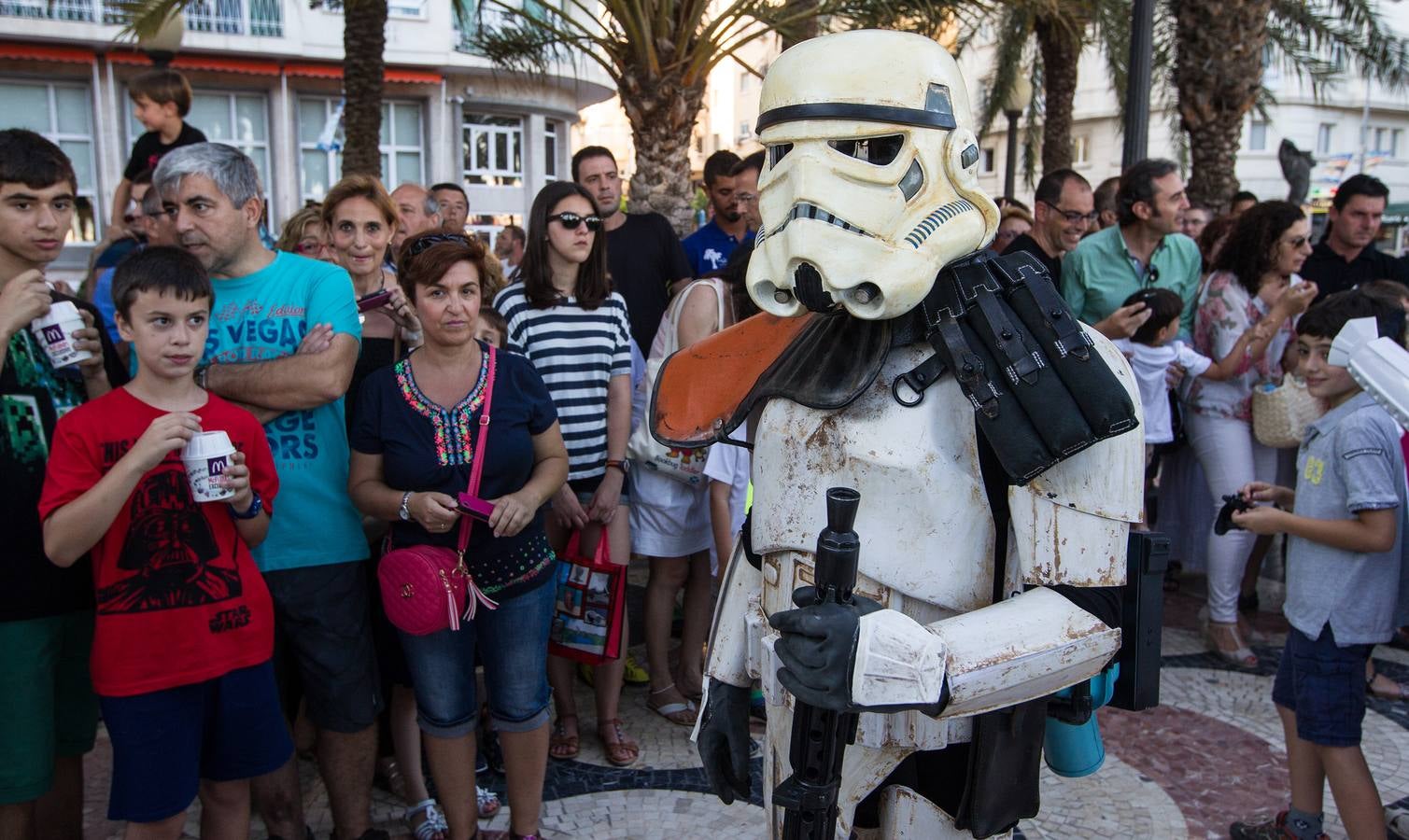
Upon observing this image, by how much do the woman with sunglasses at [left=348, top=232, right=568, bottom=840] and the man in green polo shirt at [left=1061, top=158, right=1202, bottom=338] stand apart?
297 cm

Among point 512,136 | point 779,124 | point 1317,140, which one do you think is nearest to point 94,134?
point 512,136

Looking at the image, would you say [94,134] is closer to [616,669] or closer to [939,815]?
[616,669]

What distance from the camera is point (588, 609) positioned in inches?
143

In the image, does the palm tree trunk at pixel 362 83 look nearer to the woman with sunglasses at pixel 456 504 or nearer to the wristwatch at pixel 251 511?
the woman with sunglasses at pixel 456 504

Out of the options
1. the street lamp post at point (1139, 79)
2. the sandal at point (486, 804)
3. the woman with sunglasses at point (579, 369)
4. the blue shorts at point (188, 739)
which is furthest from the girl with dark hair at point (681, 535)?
the street lamp post at point (1139, 79)

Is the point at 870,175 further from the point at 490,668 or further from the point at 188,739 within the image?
the point at 188,739

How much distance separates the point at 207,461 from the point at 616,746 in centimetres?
194

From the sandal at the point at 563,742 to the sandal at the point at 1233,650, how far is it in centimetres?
301

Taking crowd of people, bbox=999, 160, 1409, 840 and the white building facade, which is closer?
crowd of people, bbox=999, 160, 1409, 840

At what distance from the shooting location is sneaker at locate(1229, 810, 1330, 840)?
10.4 ft

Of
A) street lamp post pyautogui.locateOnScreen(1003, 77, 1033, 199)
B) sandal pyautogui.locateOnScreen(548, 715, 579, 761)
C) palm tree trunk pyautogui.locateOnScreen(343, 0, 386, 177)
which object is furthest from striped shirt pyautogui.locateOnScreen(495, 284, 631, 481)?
street lamp post pyautogui.locateOnScreen(1003, 77, 1033, 199)

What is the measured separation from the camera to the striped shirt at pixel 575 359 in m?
3.82

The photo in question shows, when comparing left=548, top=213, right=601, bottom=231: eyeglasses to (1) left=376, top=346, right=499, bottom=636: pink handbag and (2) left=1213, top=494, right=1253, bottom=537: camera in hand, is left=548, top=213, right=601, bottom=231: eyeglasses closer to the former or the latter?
(1) left=376, top=346, right=499, bottom=636: pink handbag

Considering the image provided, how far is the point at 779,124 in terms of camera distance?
67.4 inches
